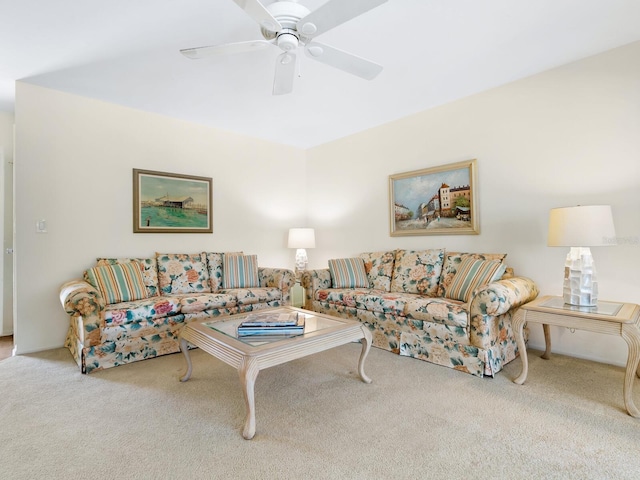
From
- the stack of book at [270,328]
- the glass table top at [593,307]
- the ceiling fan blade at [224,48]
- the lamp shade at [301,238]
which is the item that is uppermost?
the ceiling fan blade at [224,48]

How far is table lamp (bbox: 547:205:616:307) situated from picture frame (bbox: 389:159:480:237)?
102 centimetres

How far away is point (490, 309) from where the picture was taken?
7.54 feet

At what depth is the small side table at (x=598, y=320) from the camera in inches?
73.1

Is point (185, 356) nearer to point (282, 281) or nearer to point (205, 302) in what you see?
point (205, 302)

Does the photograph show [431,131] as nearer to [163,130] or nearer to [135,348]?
[163,130]

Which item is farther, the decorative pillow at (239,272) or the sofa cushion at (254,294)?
the decorative pillow at (239,272)

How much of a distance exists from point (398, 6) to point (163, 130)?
9.64ft

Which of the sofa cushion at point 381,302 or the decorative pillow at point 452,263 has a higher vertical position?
the decorative pillow at point 452,263

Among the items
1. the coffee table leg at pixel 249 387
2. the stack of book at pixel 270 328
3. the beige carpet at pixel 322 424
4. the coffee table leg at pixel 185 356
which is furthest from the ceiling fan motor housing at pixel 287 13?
the beige carpet at pixel 322 424

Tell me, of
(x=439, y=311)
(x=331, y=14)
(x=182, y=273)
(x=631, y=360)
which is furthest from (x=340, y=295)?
(x=331, y=14)

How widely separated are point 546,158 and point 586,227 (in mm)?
989

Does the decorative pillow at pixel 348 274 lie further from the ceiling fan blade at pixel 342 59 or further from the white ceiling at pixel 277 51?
the ceiling fan blade at pixel 342 59

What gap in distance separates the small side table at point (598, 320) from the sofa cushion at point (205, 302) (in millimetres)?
2480

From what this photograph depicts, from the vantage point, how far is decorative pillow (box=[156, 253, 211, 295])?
135 inches
